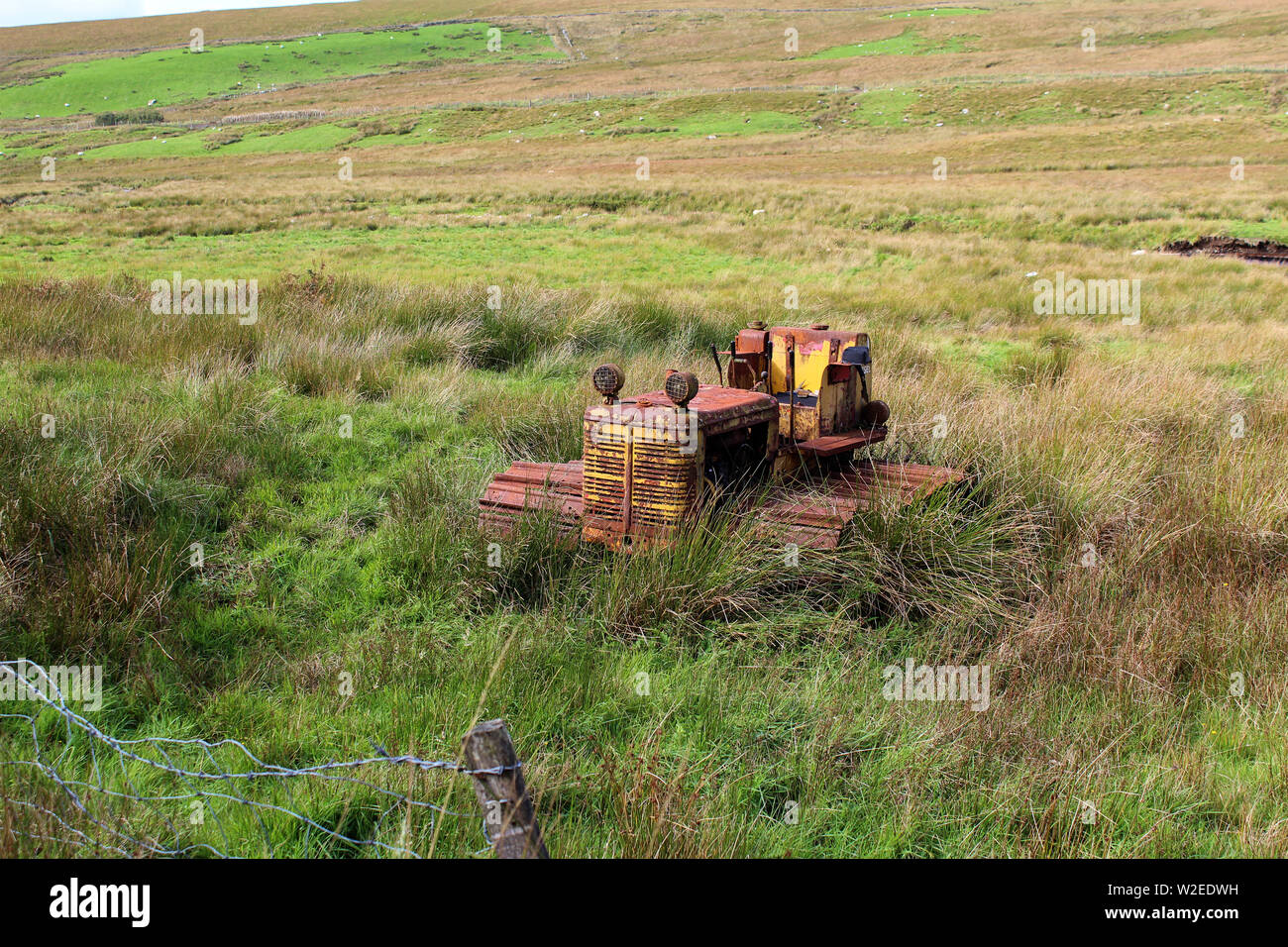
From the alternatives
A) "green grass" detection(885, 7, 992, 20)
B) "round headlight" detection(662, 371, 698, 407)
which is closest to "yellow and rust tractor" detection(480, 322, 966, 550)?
"round headlight" detection(662, 371, 698, 407)

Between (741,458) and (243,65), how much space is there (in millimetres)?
125459

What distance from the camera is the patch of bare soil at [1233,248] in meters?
20.5

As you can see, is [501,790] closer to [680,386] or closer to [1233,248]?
[680,386]

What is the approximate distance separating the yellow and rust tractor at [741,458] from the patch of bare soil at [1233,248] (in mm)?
18634

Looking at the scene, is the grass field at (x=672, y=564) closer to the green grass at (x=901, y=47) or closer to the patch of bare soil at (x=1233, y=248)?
the patch of bare soil at (x=1233, y=248)

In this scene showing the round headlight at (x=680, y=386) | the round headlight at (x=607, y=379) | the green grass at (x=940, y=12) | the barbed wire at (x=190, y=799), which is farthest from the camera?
the green grass at (x=940, y=12)

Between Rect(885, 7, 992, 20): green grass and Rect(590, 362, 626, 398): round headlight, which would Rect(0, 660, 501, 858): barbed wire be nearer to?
Rect(590, 362, 626, 398): round headlight

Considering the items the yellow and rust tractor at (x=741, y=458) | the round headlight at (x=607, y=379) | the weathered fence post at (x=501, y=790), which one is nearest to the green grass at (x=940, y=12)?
the yellow and rust tractor at (x=741, y=458)

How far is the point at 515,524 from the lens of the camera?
5.29 m

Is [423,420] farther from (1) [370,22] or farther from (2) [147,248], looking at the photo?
(1) [370,22]

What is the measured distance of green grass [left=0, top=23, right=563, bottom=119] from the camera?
96.4 metres

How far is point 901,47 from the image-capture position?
3846 inches

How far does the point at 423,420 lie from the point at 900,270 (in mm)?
13311

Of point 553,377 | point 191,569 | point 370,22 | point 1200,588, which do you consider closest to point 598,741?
point 191,569
